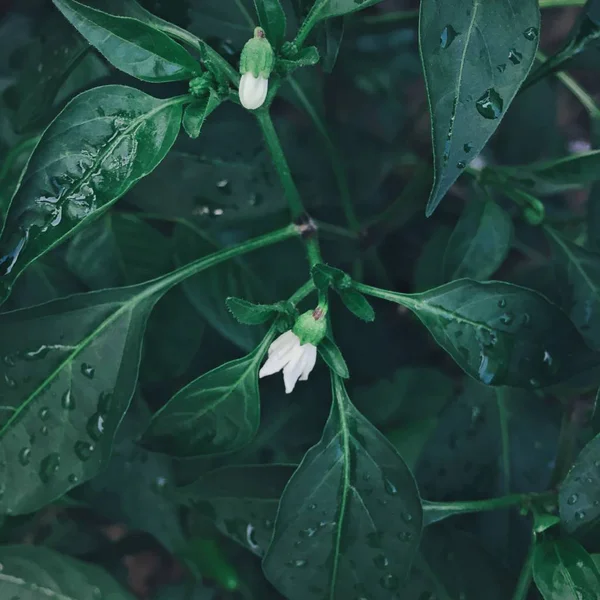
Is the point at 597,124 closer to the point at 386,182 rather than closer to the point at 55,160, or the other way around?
the point at 386,182

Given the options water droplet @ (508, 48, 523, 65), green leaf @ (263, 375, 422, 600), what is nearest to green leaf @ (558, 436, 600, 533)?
green leaf @ (263, 375, 422, 600)

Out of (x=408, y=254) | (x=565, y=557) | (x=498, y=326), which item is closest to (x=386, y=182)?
(x=408, y=254)

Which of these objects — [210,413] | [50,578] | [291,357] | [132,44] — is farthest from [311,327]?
[50,578]

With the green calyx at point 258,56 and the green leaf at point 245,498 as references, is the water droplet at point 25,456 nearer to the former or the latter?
the green leaf at point 245,498

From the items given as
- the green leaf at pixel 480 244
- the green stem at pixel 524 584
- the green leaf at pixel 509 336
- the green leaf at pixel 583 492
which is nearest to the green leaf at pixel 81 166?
the green leaf at pixel 509 336

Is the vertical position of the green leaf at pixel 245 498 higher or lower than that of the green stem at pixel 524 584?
higher

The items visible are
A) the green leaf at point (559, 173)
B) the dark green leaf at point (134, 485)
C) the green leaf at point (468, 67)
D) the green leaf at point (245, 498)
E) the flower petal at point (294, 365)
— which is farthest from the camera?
the dark green leaf at point (134, 485)
